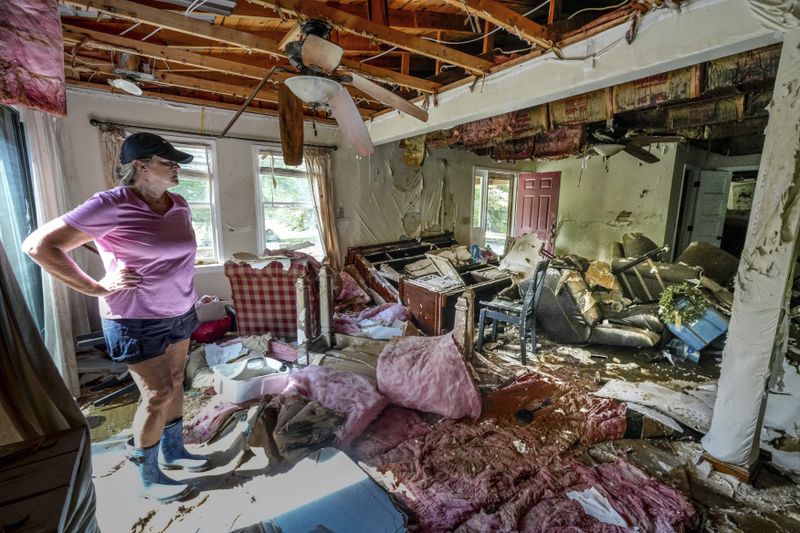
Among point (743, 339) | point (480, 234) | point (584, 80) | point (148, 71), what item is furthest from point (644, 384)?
point (148, 71)

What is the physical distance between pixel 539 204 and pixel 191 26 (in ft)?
19.9

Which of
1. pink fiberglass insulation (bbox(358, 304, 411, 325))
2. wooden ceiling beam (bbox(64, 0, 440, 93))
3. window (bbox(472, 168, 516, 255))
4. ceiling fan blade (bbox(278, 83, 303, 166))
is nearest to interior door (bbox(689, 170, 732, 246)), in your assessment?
window (bbox(472, 168, 516, 255))

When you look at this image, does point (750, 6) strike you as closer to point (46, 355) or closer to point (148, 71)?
point (46, 355)

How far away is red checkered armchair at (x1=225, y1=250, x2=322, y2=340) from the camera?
366 cm

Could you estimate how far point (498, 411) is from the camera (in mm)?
2637

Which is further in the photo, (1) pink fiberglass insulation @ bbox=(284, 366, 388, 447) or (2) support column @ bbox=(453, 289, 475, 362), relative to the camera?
(2) support column @ bbox=(453, 289, 475, 362)

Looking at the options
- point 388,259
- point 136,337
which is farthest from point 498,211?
point 136,337

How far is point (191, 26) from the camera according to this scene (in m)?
2.31

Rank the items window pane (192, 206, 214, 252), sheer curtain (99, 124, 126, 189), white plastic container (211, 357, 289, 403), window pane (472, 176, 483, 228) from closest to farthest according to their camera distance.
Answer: white plastic container (211, 357, 289, 403)
sheer curtain (99, 124, 126, 189)
window pane (192, 206, 214, 252)
window pane (472, 176, 483, 228)

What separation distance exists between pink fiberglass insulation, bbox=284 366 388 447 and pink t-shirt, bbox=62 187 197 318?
3.68 ft

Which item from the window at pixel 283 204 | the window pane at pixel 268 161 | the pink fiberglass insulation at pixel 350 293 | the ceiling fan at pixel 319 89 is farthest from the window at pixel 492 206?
the ceiling fan at pixel 319 89

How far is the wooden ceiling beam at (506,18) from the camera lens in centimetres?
198

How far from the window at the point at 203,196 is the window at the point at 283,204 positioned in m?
0.56

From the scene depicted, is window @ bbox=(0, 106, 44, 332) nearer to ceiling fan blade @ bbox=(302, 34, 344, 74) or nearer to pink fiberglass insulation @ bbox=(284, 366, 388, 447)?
pink fiberglass insulation @ bbox=(284, 366, 388, 447)
